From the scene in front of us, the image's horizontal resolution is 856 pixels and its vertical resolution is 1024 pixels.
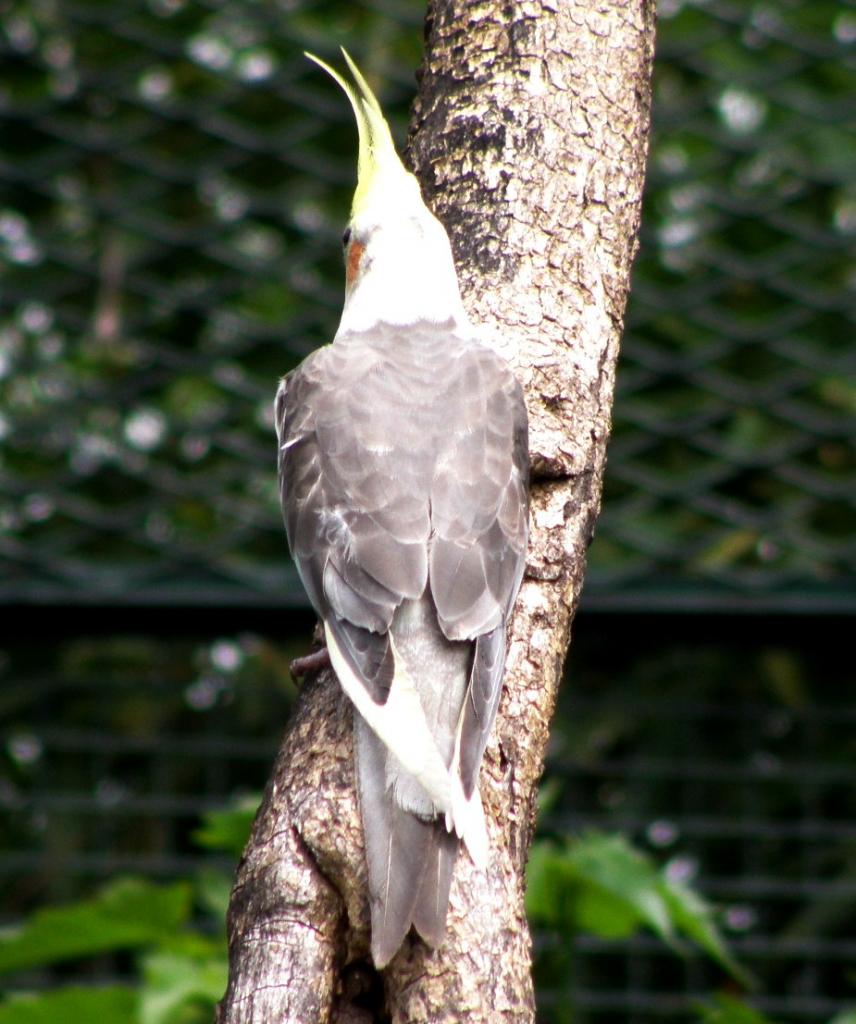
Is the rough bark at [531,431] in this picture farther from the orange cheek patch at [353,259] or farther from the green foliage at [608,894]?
the green foliage at [608,894]

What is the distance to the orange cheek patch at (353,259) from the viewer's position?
377 centimetres

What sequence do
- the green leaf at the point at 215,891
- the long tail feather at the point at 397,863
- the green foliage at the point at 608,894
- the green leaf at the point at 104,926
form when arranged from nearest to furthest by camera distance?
the long tail feather at the point at 397,863 → the green foliage at the point at 608,894 → the green leaf at the point at 104,926 → the green leaf at the point at 215,891

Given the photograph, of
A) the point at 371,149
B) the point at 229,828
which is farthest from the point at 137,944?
the point at 371,149

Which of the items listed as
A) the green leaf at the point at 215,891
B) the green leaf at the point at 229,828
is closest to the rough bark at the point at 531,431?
the green leaf at the point at 229,828

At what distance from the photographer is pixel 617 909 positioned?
3.63 metres

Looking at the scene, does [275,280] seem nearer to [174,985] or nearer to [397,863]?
[174,985]

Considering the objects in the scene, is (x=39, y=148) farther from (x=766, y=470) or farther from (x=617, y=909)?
(x=617, y=909)

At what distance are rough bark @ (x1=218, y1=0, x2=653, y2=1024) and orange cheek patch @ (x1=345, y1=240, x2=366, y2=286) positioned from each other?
453 mm

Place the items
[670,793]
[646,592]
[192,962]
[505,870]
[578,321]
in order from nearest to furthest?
[505,870] → [578,321] → [192,962] → [646,592] → [670,793]

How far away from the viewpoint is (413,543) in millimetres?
2848

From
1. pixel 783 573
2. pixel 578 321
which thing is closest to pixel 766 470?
pixel 783 573

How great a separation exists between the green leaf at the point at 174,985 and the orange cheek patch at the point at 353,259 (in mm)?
1663

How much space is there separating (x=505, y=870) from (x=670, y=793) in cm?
314

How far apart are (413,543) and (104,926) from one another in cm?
150
